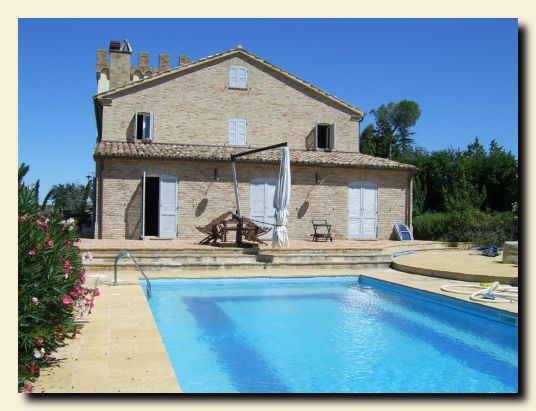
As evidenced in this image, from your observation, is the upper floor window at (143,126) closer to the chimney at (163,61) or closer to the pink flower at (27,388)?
the chimney at (163,61)

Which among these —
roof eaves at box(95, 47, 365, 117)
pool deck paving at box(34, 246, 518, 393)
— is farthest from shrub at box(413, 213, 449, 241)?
pool deck paving at box(34, 246, 518, 393)

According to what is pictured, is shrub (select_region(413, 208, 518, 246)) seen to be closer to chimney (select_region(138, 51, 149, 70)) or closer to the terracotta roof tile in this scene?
the terracotta roof tile

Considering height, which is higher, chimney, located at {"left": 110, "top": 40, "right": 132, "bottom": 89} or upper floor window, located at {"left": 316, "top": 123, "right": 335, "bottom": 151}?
chimney, located at {"left": 110, "top": 40, "right": 132, "bottom": 89}

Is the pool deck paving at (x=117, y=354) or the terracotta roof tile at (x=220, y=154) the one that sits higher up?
the terracotta roof tile at (x=220, y=154)

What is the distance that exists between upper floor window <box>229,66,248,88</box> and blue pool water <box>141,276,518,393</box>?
35.9 feet

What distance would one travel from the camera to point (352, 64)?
5.67 meters

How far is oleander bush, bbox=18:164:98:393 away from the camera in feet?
12.1

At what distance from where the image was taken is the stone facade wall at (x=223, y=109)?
1842cm

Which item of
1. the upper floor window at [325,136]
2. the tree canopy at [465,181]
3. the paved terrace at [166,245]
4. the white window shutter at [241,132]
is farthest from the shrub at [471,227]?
the white window shutter at [241,132]

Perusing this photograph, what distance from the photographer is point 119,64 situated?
882 inches

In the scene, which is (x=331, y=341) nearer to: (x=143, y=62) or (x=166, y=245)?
(x=166, y=245)

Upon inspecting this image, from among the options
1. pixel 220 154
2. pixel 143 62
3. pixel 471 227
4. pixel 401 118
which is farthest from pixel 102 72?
pixel 401 118

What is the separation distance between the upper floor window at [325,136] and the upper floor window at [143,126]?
253 inches
